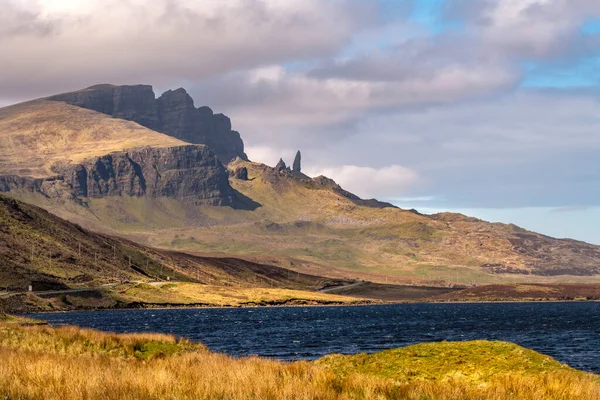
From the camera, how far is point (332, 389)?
2088cm

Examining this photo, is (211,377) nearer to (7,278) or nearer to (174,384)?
(174,384)

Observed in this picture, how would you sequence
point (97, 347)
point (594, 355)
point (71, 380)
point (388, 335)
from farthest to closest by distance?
point (388, 335), point (594, 355), point (97, 347), point (71, 380)

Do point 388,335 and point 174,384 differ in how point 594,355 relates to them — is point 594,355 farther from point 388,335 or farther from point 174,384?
point 174,384

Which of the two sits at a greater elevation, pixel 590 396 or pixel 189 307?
pixel 590 396

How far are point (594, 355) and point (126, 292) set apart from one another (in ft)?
476

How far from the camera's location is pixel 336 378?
23391 millimetres

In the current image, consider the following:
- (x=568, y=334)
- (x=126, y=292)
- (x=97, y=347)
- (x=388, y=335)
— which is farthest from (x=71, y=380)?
(x=126, y=292)

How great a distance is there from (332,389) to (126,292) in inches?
7097

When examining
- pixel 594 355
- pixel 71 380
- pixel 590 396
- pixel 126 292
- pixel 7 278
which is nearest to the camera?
pixel 71 380

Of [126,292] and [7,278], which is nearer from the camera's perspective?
[7,278]

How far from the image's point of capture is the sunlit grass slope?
63.3 feet

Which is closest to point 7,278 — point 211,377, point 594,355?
point 594,355

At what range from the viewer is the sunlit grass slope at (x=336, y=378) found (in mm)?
19297

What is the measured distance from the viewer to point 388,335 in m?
93.8
